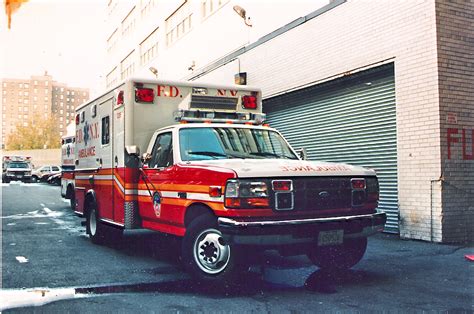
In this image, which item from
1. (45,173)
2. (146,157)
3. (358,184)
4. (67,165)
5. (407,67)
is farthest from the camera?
(45,173)

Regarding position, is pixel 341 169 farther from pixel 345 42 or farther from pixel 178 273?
pixel 345 42

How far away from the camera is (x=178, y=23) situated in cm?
2412

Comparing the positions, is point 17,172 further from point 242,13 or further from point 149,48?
point 242,13

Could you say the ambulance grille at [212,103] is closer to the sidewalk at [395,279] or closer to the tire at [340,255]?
→ the sidewalk at [395,279]

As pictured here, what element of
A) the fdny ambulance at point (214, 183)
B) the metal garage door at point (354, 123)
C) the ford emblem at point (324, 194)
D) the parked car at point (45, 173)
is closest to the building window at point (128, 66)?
the parked car at point (45, 173)

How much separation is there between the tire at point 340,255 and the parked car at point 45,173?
34.4 m

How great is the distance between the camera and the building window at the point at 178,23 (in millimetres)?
22938

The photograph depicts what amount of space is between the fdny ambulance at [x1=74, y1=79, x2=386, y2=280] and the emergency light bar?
0.02 m

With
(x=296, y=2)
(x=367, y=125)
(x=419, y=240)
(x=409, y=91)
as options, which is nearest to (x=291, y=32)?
(x=296, y=2)

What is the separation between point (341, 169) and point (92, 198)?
5309 mm

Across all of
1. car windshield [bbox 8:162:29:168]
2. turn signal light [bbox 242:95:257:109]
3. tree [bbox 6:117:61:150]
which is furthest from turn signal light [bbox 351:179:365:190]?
tree [bbox 6:117:61:150]

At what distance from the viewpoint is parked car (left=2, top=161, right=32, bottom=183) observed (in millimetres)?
40719

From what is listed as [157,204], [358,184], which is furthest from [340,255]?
[157,204]

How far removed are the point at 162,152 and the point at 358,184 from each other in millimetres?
2787
